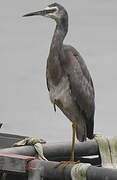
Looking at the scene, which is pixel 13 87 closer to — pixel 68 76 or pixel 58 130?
pixel 58 130

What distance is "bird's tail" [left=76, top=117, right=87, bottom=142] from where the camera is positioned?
2.53 metres

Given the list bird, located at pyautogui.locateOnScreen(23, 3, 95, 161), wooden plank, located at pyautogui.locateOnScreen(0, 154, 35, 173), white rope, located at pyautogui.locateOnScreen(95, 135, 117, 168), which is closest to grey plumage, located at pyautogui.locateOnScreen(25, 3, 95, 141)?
bird, located at pyautogui.locateOnScreen(23, 3, 95, 161)

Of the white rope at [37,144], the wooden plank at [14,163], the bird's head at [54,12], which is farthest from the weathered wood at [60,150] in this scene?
the bird's head at [54,12]

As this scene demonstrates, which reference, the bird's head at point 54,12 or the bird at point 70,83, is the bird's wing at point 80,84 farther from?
the bird's head at point 54,12

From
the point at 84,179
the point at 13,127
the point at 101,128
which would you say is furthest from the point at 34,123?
the point at 84,179

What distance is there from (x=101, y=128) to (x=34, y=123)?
0.39 m

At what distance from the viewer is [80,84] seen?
2.50 metres

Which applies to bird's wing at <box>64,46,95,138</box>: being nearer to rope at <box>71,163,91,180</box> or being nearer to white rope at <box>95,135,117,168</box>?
white rope at <box>95,135,117,168</box>

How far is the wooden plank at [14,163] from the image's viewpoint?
2158mm

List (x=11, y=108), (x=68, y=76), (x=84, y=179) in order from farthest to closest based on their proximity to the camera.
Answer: (x=11, y=108) → (x=68, y=76) → (x=84, y=179)

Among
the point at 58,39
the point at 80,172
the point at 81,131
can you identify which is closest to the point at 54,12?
the point at 58,39

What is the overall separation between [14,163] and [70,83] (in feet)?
1.49

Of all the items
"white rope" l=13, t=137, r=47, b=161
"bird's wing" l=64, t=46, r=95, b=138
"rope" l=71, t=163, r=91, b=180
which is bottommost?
"white rope" l=13, t=137, r=47, b=161

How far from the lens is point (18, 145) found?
252 centimetres
